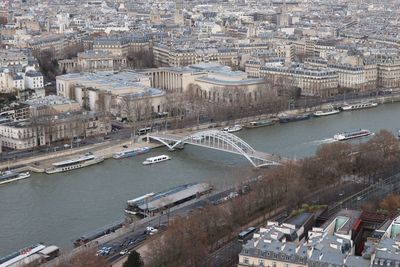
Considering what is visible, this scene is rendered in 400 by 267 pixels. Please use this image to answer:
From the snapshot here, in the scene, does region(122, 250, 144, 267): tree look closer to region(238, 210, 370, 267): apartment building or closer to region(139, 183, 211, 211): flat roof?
region(238, 210, 370, 267): apartment building

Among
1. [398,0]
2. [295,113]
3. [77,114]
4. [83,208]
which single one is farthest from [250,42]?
[398,0]

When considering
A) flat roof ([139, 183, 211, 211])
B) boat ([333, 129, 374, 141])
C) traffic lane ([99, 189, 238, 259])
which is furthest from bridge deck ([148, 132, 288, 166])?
boat ([333, 129, 374, 141])

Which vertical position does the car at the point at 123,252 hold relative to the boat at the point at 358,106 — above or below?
above

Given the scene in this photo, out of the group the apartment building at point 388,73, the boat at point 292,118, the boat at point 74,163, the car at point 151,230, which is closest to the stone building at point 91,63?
the boat at point 292,118

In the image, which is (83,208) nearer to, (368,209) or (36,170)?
(36,170)

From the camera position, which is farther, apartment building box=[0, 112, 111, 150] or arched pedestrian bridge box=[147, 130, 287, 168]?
apartment building box=[0, 112, 111, 150]

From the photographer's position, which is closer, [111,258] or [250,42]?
[111,258]

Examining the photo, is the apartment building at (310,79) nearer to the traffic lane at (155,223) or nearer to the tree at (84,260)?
the traffic lane at (155,223)
